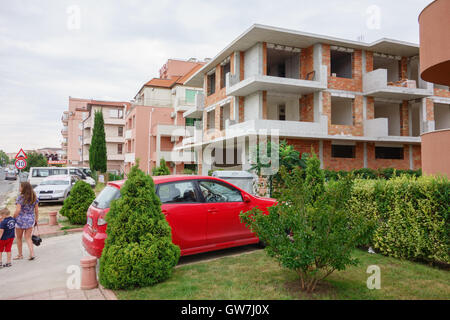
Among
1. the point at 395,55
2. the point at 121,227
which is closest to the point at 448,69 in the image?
the point at 121,227

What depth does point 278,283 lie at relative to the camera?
4.49 m

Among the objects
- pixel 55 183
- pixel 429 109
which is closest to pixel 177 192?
pixel 55 183

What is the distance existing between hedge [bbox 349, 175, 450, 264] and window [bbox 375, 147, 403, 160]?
52.3 ft

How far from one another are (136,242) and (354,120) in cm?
1828

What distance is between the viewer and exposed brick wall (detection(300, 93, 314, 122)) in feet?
62.5

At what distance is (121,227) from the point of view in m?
4.52

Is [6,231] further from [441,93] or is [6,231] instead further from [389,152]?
[441,93]

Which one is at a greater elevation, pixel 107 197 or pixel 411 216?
pixel 107 197

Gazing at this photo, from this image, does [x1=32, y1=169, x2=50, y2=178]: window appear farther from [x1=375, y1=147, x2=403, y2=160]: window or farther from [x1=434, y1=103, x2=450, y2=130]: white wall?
[x1=434, y1=103, x2=450, y2=130]: white wall

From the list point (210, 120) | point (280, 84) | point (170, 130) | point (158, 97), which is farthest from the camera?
point (158, 97)

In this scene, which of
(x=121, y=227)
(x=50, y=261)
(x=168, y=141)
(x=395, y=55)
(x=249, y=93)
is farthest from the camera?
(x=168, y=141)

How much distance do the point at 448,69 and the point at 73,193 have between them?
467 inches

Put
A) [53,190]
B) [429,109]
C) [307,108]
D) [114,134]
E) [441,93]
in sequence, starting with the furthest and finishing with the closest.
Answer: [114,134]
[441,93]
[429,109]
[307,108]
[53,190]
